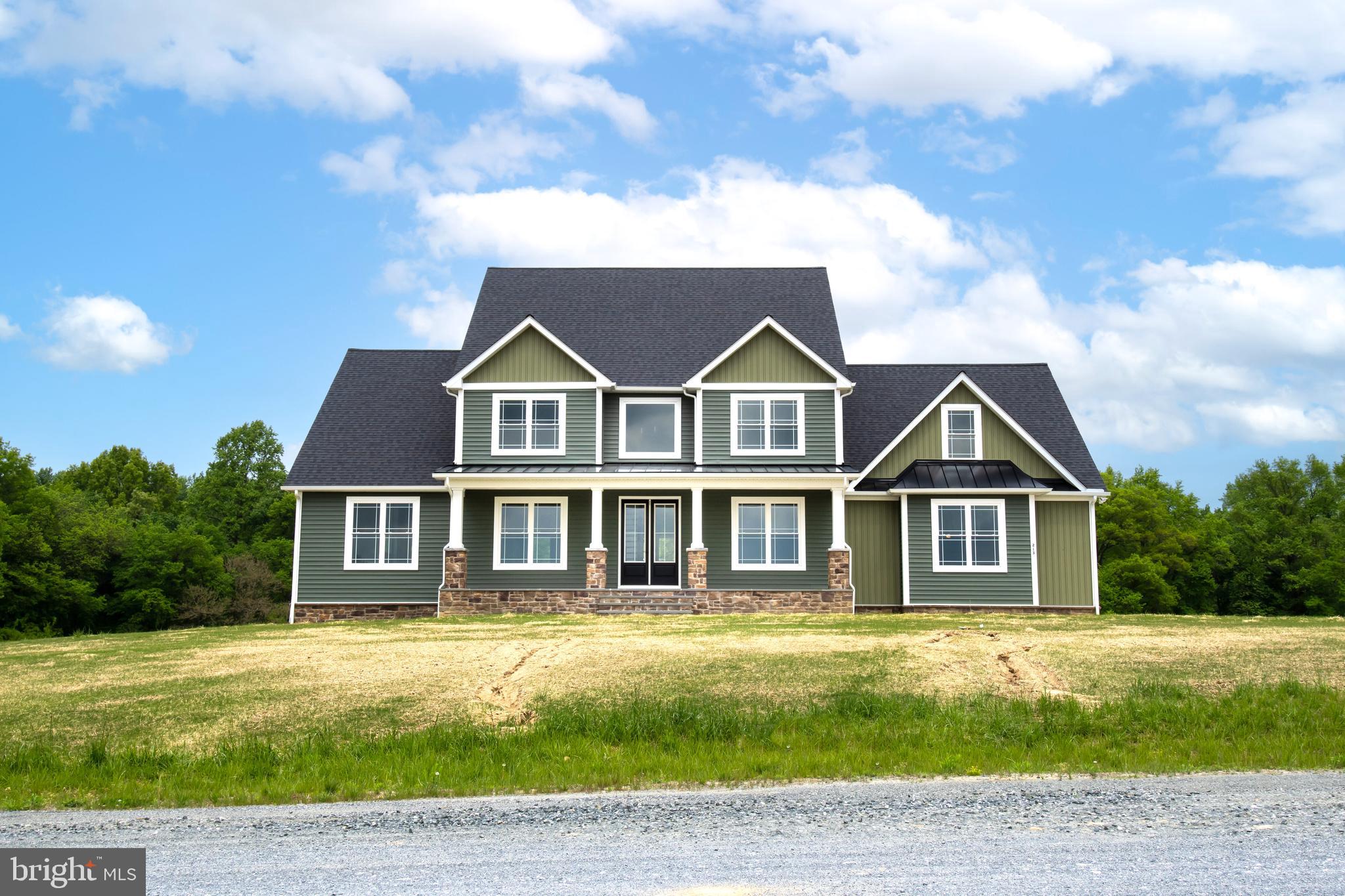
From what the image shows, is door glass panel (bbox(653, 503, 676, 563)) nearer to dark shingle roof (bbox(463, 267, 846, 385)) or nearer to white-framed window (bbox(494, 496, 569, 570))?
white-framed window (bbox(494, 496, 569, 570))

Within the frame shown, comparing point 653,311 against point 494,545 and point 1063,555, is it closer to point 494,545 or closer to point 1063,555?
point 494,545

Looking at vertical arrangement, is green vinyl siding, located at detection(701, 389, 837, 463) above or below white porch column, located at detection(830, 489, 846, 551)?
above

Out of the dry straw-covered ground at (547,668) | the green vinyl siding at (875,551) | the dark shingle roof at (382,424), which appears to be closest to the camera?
the dry straw-covered ground at (547,668)

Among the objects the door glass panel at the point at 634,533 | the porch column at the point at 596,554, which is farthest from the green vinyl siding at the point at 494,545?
the door glass panel at the point at 634,533

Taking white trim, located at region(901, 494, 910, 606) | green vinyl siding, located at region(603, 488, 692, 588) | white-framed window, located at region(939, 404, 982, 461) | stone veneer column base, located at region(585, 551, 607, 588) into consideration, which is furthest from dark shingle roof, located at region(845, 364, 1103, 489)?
stone veneer column base, located at region(585, 551, 607, 588)

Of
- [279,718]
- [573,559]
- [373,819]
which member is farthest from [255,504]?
[373,819]

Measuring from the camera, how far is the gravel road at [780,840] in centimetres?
685

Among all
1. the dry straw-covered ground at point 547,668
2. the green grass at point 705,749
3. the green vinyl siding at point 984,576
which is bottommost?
the green grass at point 705,749

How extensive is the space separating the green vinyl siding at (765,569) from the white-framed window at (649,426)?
5.64ft

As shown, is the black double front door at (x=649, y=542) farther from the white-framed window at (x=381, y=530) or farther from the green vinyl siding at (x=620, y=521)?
the white-framed window at (x=381, y=530)

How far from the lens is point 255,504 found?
64375mm

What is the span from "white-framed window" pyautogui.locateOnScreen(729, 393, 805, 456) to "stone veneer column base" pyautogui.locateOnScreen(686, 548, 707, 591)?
2.98 metres

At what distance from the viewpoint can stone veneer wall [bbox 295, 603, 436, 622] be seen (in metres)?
27.7

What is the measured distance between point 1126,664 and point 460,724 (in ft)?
29.8
